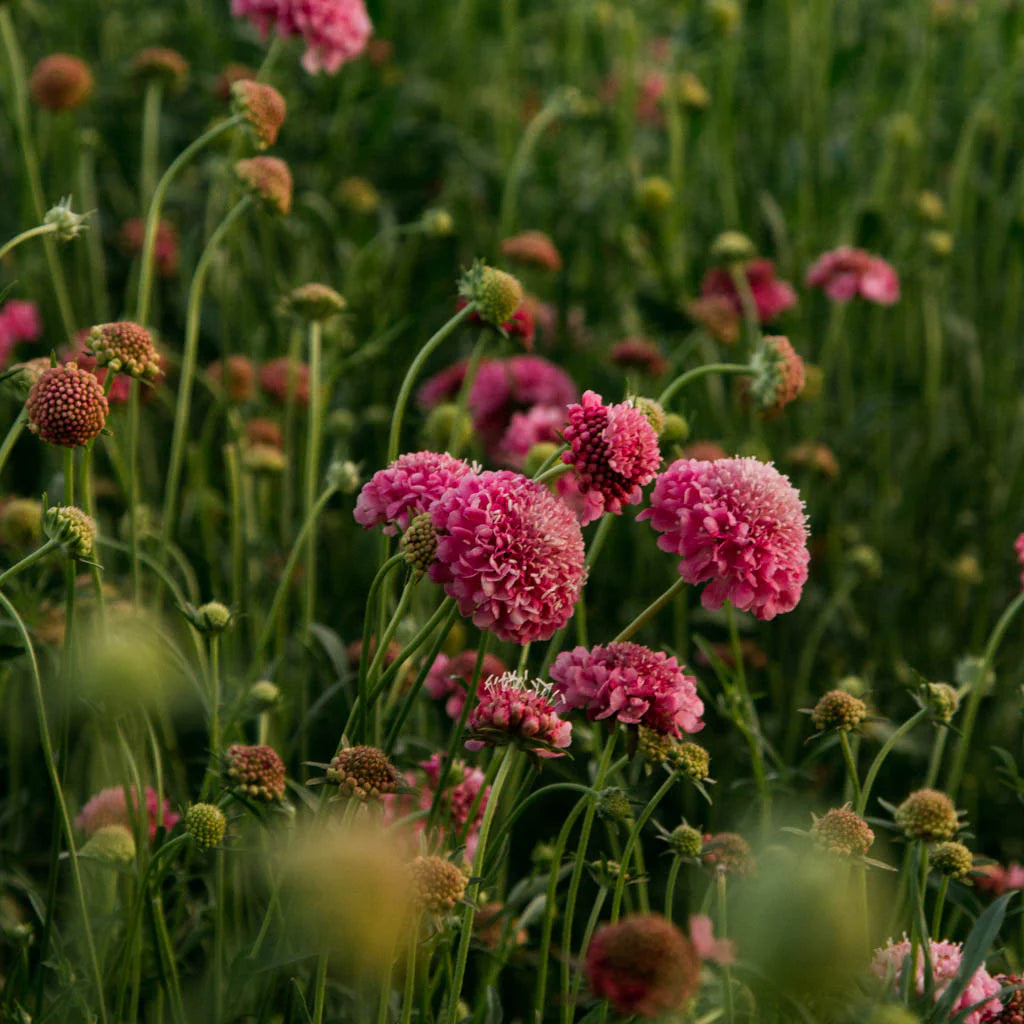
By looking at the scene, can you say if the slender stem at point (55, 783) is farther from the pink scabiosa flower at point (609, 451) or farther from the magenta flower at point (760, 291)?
the magenta flower at point (760, 291)

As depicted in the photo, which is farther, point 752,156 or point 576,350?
point 752,156

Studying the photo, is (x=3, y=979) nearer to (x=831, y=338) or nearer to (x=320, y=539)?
(x=320, y=539)

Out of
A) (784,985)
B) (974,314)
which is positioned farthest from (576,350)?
(784,985)

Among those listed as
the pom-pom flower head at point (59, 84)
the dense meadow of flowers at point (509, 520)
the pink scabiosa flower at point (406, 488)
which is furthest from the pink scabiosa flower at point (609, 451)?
the pom-pom flower head at point (59, 84)

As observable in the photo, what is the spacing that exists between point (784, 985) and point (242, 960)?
48 centimetres

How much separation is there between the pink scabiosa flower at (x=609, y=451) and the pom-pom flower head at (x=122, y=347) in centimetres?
42

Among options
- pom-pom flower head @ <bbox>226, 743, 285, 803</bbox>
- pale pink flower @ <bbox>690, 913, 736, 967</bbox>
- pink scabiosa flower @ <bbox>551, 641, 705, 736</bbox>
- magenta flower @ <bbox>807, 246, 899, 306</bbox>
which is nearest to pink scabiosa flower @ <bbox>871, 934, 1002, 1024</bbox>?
pale pink flower @ <bbox>690, 913, 736, 967</bbox>

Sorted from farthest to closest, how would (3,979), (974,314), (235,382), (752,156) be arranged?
(752,156) < (974,314) < (235,382) < (3,979)

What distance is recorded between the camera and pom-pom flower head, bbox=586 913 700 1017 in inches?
31.7

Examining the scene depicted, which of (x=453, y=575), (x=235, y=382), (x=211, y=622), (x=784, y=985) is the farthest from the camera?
(x=235, y=382)

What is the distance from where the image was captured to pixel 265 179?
1601 millimetres

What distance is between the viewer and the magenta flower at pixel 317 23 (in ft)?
→ 5.99

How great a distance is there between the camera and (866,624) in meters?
2.18

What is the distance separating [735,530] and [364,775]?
35 centimetres
